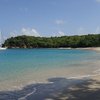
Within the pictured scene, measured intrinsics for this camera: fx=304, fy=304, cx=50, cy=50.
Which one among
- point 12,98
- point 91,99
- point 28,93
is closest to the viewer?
point 91,99

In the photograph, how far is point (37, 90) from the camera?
51.3 feet

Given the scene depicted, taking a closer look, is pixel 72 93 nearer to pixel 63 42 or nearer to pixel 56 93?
pixel 56 93

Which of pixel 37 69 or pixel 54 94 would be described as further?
pixel 37 69

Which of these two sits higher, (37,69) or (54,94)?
(54,94)

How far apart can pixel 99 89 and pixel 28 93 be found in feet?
11.5

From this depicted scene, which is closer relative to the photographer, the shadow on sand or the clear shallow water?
the shadow on sand

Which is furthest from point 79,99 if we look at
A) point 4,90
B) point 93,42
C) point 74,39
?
point 74,39

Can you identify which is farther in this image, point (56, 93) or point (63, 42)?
point (63, 42)

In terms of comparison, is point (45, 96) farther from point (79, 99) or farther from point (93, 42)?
point (93, 42)

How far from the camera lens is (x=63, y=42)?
632ft

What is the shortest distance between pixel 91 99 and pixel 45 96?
7.37 ft

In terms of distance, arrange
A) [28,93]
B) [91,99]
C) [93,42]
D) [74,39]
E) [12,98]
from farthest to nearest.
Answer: [74,39], [93,42], [28,93], [12,98], [91,99]

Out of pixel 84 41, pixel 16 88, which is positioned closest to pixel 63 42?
pixel 84 41

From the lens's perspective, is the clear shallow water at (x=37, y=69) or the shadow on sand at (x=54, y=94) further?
the clear shallow water at (x=37, y=69)
